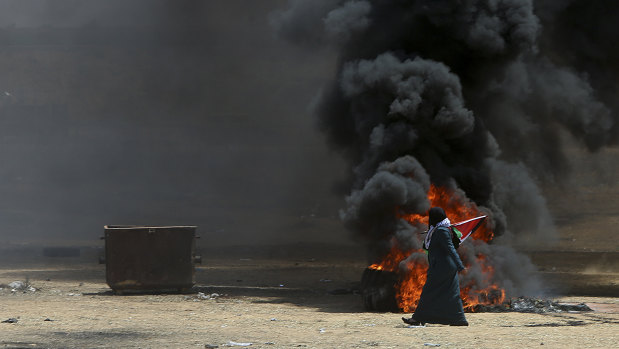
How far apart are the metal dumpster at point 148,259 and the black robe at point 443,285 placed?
5.64 metres

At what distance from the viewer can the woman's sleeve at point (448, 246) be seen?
10.7m

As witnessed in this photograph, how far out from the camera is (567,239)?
1062 inches

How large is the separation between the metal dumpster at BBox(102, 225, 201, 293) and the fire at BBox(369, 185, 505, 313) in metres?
3.51

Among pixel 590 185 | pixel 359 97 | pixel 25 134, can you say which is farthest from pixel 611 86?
pixel 25 134

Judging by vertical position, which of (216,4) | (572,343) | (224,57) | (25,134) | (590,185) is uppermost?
(216,4)

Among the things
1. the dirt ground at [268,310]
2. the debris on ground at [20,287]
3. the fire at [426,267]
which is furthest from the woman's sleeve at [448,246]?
the debris on ground at [20,287]

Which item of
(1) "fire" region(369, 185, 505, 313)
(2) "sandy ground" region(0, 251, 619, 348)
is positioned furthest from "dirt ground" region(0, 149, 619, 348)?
(1) "fire" region(369, 185, 505, 313)

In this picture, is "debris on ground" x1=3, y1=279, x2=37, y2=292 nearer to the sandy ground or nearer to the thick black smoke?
the sandy ground

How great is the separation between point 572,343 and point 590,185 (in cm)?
2604

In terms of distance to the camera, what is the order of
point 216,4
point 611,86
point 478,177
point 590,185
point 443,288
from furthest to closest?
1. point 216,4
2. point 590,185
3. point 611,86
4. point 478,177
5. point 443,288

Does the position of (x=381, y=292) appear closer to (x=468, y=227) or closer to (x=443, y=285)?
(x=468, y=227)

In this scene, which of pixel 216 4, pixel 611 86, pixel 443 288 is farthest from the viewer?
pixel 216 4

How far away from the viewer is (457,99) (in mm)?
14992

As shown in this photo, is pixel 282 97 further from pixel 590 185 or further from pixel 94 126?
pixel 590 185
